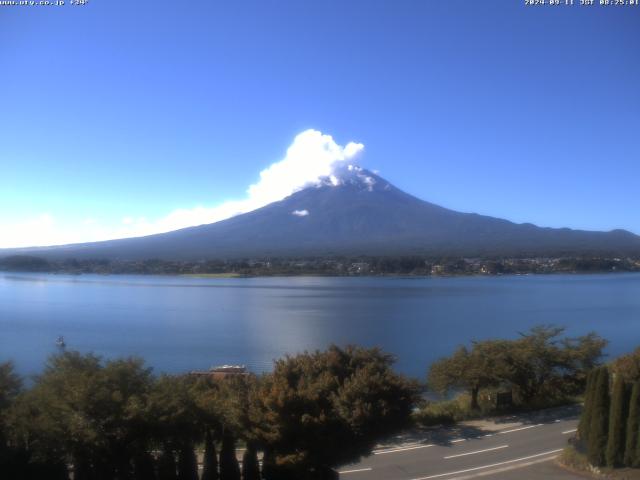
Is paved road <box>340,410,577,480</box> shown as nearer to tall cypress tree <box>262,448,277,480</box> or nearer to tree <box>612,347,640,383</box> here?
tree <box>612,347,640,383</box>

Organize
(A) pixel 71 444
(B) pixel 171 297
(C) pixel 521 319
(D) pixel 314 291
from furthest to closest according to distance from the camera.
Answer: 1. (D) pixel 314 291
2. (B) pixel 171 297
3. (C) pixel 521 319
4. (A) pixel 71 444

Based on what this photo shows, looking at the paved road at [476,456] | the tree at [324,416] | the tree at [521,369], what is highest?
the tree at [324,416]

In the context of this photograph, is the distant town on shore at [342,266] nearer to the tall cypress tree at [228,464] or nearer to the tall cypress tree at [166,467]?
the tall cypress tree at [228,464]

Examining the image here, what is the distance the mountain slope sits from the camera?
7481cm

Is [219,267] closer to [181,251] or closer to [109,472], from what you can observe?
[181,251]

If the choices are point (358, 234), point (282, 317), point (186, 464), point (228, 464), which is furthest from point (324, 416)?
point (358, 234)

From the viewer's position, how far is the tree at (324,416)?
204 inches

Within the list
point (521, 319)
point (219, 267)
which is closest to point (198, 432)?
point (521, 319)

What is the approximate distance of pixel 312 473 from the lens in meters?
5.29

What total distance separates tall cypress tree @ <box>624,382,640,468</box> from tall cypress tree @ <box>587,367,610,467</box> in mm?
222

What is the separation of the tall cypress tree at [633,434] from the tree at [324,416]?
7.87 ft

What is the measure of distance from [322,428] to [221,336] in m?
17.7

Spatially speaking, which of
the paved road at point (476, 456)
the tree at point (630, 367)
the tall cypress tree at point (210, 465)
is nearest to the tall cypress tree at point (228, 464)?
the tall cypress tree at point (210, 465)

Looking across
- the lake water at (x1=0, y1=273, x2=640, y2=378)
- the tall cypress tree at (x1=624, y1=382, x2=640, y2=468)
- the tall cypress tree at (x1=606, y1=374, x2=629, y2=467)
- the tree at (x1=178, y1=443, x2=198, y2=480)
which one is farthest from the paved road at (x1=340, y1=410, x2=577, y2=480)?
the lake water at (x1=0, y1=273, x2=640, y2=378)
